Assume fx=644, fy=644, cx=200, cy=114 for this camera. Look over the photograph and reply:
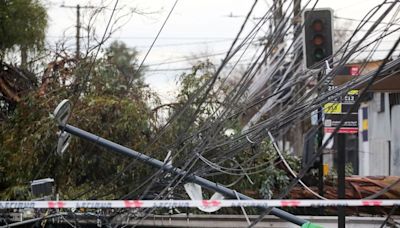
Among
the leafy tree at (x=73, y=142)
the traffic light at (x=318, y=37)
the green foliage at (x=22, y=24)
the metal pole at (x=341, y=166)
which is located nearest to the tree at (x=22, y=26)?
the green foliage at (x=22, y=24)

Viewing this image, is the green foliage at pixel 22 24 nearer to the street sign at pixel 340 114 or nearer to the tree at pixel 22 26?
the tree at pixel 22 26

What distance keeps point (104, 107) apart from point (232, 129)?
2131 mm

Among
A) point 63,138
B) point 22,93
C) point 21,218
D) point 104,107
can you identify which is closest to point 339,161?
point 63,138

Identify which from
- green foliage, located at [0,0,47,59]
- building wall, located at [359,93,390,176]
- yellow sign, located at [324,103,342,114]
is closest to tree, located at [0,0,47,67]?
green foliage, located at [0,0,47,59]

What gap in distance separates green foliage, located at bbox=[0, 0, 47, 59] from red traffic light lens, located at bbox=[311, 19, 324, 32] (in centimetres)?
738

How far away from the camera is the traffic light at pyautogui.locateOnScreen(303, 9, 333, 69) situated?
866 cm

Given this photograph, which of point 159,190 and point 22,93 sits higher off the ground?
point 22,93

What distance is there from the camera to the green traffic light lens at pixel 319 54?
28.6ft

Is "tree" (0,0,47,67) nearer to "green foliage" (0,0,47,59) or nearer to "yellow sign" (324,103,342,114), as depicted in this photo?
"green foliage" (0,0,47,59)

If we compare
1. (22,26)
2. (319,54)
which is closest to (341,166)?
(319,54)

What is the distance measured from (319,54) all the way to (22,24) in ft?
26.7

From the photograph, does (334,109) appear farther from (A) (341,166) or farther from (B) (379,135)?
(B) (379,135)

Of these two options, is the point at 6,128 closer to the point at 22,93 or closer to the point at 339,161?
the point at 22,93

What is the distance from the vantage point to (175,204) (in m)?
5.62
